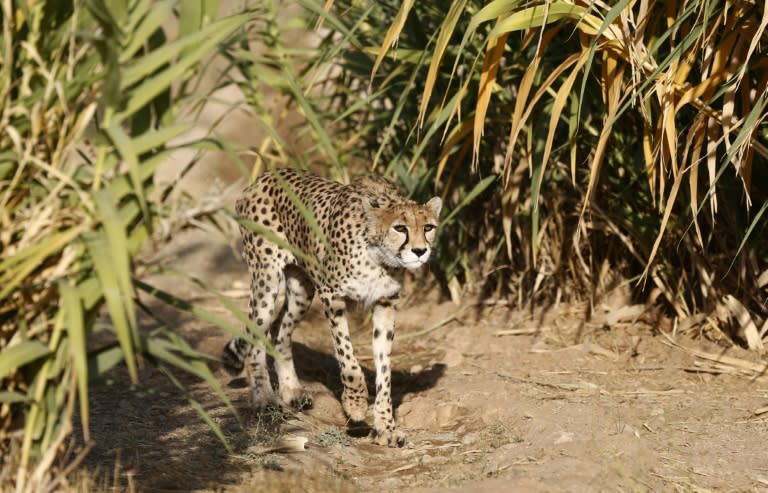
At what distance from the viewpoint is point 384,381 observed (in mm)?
5262

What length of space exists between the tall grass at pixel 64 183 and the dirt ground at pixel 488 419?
382mm

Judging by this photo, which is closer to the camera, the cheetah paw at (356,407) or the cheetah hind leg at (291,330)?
the cheetah paw at (356,407)

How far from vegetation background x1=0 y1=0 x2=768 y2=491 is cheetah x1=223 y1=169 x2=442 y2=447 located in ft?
1.23

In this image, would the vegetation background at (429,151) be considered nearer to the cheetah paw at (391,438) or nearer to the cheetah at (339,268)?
the cheetah at (339,268)

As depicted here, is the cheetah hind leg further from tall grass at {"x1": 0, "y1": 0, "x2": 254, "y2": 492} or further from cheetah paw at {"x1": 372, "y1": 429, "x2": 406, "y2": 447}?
tall grass at {"x1": 0, "y1": 0, "x2": 254, "y2": 492}

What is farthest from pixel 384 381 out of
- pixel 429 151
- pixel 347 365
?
pixel 429 151

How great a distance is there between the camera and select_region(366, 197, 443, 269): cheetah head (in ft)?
16.6

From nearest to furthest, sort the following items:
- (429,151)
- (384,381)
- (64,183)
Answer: (64,183) → (384,381) → (429,151)

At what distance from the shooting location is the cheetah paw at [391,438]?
5172 mm

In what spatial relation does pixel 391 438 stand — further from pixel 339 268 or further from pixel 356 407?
pixel 339 268

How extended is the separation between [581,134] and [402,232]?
1259mm

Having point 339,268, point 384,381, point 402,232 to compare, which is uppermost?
point 402,232

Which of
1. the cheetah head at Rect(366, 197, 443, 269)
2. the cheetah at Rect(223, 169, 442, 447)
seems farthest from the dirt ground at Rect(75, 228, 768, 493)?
Result: the cheetah head at Rect(366, 197, 443, 269)

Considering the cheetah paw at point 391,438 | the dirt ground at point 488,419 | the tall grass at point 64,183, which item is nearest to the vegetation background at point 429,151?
the tall grass at point 64,183
